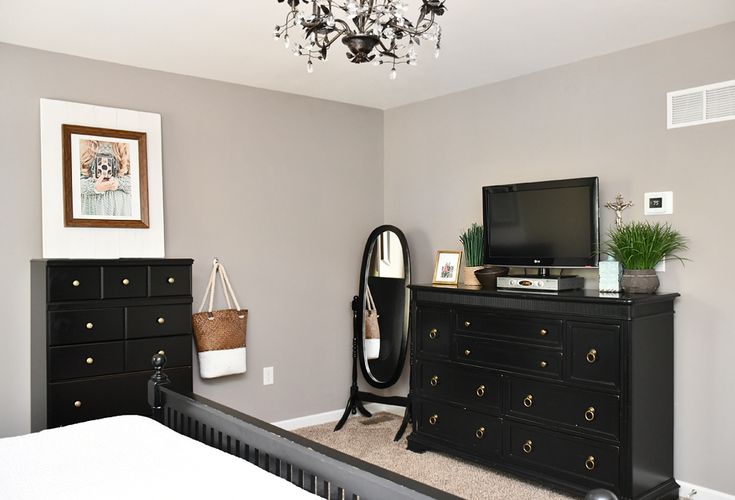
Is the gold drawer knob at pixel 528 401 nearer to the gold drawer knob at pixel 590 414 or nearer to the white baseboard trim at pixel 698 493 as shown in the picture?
the gold drawer knob at pixel 590 414

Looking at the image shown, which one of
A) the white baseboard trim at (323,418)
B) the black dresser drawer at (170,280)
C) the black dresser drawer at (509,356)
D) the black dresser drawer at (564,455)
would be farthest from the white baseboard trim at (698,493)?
the black dresser drawer at (170,280)

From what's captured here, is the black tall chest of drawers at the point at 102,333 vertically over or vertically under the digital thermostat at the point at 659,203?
under

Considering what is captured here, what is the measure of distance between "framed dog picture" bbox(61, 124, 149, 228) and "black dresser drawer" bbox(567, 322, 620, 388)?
2.56 metres

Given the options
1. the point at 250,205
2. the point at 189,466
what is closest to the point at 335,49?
the point at 250,205

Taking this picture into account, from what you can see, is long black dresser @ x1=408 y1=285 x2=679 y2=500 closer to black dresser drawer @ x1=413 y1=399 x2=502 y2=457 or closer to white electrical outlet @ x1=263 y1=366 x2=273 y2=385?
black dresser drawer @ x1=413 y1=399 x2=502 y2=457

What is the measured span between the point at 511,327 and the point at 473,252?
732 millimetres

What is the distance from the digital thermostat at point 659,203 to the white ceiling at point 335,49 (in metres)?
0.83

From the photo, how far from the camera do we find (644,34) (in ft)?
10.8

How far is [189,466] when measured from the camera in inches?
67.2

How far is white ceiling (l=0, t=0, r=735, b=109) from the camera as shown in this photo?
2912 mm

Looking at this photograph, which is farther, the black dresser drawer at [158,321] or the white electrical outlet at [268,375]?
the white electrical outlet at [268,375]

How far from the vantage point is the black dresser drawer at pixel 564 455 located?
3.06 meters

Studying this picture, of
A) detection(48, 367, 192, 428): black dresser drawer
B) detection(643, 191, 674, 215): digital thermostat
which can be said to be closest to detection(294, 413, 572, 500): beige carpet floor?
detection(48, 367, 192, 428): black dresser drawer

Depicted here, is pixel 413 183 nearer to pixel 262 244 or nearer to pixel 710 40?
pixel 262 244
